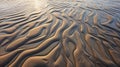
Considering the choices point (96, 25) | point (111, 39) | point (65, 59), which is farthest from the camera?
point (96, 25)

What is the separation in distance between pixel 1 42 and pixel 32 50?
2.13ft

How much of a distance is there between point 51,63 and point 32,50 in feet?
1.52

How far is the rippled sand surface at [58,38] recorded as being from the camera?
244cm

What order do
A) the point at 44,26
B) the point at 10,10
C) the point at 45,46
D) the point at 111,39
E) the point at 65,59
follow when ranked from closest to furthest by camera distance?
the point at 65,59
the point at 45,46
the point at 111,39
the point at 44,26
the point at 10,10

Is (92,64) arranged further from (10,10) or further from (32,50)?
(10,10)

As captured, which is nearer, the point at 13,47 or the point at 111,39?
the point at 13,47

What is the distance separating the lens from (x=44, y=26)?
3.49 m

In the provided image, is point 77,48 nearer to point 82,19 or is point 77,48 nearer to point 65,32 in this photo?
point 65,32

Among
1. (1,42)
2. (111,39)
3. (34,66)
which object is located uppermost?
(1,42)

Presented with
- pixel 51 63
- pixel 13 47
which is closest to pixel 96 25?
pixel 51 63

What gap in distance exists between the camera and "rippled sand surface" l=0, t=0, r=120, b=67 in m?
2.44

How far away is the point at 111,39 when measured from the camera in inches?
124

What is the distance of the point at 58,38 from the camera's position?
304cm

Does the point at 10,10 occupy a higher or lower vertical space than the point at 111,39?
higher
